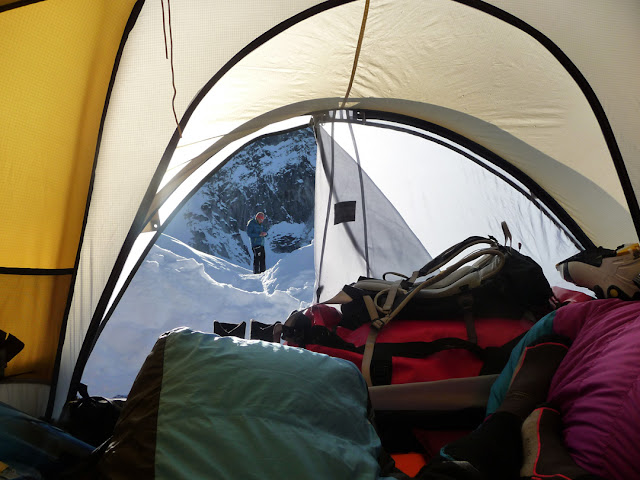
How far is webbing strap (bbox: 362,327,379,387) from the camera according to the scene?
5.14 ft

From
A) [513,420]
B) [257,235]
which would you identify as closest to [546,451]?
[513,420]

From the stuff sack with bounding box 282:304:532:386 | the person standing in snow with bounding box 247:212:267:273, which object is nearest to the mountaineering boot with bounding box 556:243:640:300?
the stuff sack with bounding box 282:304:532:386

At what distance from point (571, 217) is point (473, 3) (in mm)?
1051

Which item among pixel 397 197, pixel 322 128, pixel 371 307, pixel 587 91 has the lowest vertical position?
pixel 371 307

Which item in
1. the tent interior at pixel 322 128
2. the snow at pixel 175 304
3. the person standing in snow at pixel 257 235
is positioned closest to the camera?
the tent interior at pixel 322 128

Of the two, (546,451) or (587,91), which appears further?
(587,91)

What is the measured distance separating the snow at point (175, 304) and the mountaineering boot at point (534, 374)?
1.56 metres

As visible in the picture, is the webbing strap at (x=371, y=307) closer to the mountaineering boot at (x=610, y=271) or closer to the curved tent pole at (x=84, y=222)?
the mountaineering boot at (x=610, y=271)

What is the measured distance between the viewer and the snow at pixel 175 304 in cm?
233

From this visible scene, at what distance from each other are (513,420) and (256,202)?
13.7m

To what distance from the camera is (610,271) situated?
1.53 metres

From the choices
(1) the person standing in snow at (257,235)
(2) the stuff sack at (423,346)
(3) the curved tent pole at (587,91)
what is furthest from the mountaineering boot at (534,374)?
(1) the person standing in snow at (257,235)

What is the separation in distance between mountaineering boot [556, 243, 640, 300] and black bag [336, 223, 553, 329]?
0.12 m

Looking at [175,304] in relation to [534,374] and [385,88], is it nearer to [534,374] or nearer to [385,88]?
[385,88]
